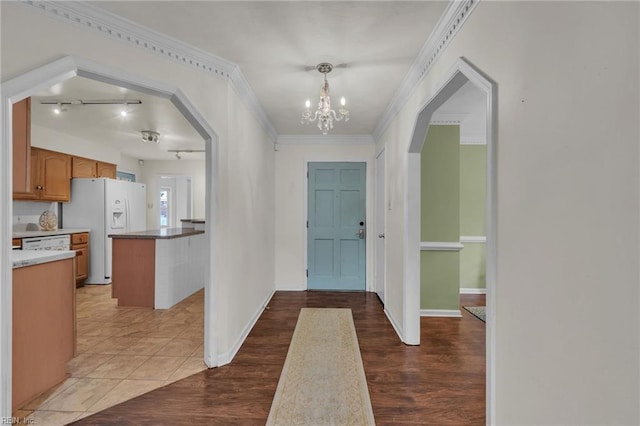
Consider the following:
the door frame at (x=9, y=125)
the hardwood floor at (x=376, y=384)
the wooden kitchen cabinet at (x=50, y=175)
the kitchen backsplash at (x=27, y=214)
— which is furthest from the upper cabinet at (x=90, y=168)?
the hardwood floor at (x=376, y=384)

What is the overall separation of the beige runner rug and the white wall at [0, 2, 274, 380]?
63 centimetres

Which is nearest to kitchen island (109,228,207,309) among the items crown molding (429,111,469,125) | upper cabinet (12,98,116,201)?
upper cabinet (12,98,116,201)

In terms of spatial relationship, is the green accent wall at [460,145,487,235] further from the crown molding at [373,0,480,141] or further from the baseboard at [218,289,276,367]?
the baseboard at [218,289,276,367]

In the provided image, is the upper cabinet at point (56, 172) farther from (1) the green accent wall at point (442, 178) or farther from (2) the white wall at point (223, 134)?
(1) the green accent wall at point (442, 178)

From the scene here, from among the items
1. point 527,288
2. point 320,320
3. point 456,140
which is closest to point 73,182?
point 320,320

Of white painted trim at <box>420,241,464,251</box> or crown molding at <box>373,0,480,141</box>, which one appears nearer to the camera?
crown molding at <box>373,0,480,141</box>

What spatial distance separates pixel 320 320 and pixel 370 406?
1.51 meters

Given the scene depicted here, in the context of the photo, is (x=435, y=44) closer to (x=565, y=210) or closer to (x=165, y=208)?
(x=565, y=210)

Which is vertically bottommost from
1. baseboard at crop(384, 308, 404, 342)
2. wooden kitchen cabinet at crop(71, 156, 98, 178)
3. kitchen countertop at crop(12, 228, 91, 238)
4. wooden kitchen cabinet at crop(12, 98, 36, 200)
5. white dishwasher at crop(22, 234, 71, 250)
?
baseboard at crop(384, 308, 404, 342)

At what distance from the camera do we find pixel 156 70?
2004 mm

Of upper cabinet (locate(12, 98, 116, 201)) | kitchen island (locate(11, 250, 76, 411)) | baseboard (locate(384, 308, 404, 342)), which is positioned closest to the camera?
kitchen island (locate(11, 250, 76, 411))

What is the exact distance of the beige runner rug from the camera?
70.3 inches

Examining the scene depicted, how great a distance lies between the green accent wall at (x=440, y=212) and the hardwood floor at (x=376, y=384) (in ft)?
1.41

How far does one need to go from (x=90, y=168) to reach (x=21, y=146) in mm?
4236
